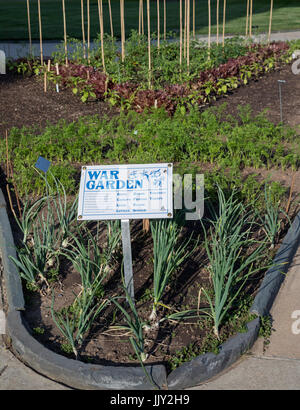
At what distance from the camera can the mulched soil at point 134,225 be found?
3.64 metres

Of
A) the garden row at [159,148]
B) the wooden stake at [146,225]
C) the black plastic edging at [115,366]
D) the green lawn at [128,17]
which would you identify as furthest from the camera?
the green lawn at [128,17]

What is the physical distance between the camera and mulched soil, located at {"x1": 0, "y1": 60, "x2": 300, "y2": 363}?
143 inches

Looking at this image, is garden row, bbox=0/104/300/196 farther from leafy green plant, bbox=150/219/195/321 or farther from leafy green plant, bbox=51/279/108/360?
leafy green plant, bbox=51/279/108/360

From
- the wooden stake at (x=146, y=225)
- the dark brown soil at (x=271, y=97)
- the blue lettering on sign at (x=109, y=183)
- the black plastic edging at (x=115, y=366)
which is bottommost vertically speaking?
the black plastic edging at (x=115, y=366)

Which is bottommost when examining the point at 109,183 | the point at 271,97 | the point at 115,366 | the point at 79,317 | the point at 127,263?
the point at 115,366

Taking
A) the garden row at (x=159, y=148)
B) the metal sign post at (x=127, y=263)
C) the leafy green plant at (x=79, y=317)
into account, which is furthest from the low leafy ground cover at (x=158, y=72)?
the leafy green plant at (x=79, y=317)

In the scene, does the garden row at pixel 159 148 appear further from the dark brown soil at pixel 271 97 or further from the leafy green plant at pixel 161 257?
the leafy green plant at pixel 161 257

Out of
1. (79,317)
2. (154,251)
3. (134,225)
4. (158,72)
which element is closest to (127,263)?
(154,251)

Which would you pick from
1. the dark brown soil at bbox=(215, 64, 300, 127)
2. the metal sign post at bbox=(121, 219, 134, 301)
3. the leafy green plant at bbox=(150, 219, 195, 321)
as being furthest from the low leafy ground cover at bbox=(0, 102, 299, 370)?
the dark brown soil at bbox=(215, 64, 300, 127)

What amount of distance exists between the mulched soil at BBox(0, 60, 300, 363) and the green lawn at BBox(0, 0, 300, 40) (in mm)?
4848

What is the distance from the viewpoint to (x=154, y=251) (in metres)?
3.77

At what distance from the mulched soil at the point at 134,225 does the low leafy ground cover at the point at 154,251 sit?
0.04 feet

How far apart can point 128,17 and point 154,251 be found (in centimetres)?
1465

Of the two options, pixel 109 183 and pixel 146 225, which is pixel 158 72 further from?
pixel 109 183
